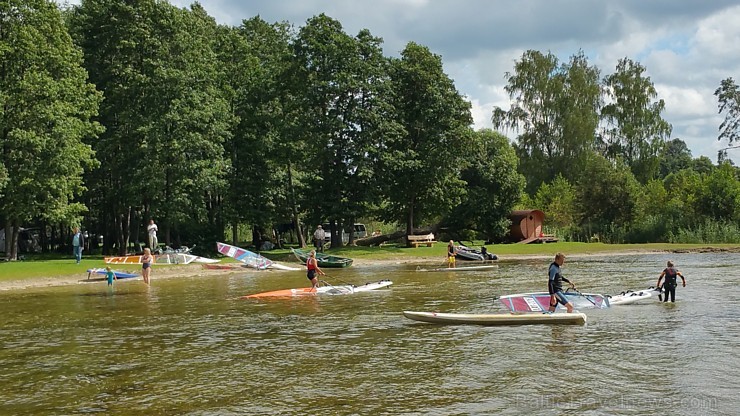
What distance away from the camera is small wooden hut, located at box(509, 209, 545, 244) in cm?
5734

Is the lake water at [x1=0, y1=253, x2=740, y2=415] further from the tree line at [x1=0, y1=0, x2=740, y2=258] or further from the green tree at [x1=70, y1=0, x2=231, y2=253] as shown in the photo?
the green tree at [x1=70, y1=0, x2=231, y2=253]

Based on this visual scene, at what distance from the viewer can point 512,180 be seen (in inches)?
2295

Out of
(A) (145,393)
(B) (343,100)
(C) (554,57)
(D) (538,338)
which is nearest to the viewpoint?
(A) (145,393)

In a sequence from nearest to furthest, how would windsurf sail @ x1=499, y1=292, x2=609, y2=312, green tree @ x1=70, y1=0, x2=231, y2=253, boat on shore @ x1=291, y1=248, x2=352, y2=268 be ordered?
1. windsurf sail @ x1=499, y1=292, x2=609, y2=312
2. boat on shore @ x1=291, y1=248, x2=352, y2=268
3. green tree @ x1=70, y1=0, x2=231, y2=253

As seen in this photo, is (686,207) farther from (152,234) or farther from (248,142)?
(152,234)

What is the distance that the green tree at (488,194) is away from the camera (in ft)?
189

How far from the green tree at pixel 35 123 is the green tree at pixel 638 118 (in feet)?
187

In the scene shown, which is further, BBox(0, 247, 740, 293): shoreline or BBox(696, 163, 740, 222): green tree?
BBox(696, 163, 740, 222): green tree

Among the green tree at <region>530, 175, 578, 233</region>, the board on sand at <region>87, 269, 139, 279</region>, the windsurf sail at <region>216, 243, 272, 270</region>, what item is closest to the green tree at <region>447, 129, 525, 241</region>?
the green tree at <region>530, 175, 578, 233</region>

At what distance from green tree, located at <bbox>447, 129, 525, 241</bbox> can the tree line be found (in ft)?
0.42

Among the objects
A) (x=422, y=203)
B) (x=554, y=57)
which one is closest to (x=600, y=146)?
(x=554, y=57)

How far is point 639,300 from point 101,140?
36.3 m

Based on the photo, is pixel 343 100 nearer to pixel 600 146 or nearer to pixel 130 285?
pixel 130 285

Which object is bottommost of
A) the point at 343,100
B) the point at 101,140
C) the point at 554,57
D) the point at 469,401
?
the point at 469,401
